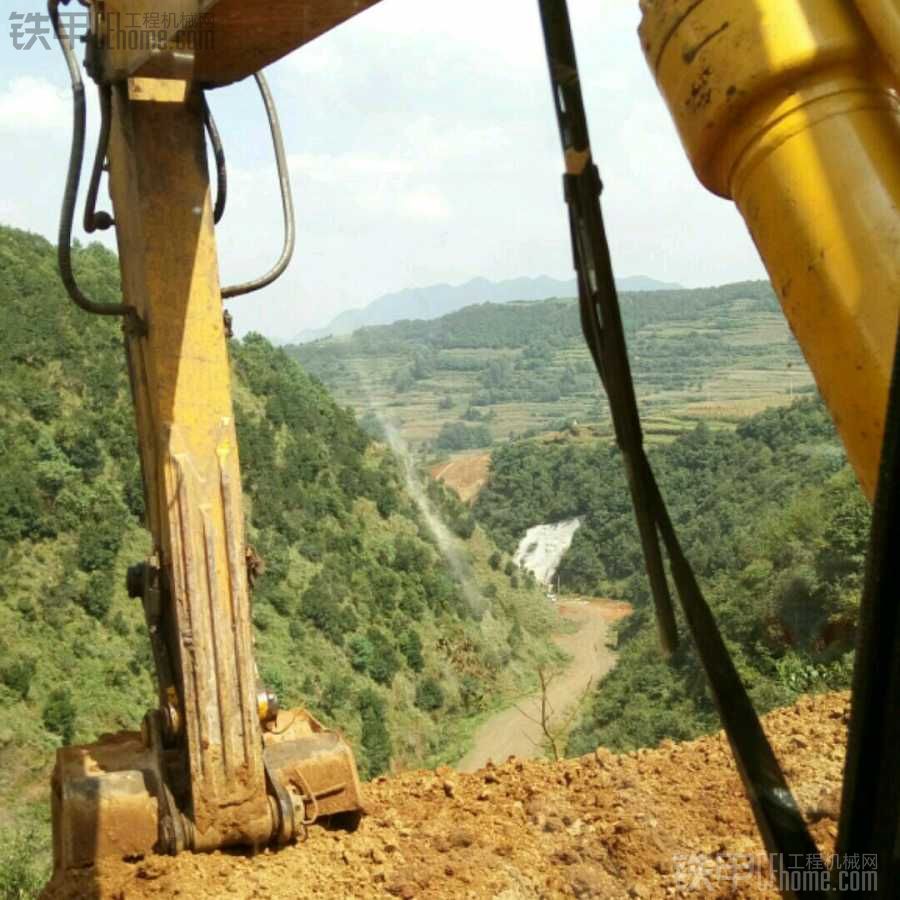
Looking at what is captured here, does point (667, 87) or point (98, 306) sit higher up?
point (98, 306)

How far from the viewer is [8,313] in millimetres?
33188

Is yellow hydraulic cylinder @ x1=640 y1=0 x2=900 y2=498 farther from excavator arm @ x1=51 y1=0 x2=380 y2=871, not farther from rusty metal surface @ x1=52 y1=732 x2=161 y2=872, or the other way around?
rusty metal surface @ x1=52 y1=732 x2=161 y2=872

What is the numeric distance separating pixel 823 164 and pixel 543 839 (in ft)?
11.5

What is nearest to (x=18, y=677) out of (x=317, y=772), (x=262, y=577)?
(x=262, y=577)

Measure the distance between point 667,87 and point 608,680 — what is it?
25.3 m

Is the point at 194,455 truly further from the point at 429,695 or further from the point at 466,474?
the point at 466,474

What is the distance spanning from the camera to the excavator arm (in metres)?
3.56

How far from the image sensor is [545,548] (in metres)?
50.8

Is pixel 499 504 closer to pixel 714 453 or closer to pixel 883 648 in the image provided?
pixel 714 453

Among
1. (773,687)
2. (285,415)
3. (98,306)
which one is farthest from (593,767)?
(285,415)

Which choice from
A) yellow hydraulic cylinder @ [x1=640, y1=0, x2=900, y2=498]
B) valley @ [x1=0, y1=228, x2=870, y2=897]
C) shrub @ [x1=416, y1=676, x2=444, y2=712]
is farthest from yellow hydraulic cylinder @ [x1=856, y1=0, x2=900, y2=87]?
shrub @ [x1=416, y1=676, x2=444, y2=712]

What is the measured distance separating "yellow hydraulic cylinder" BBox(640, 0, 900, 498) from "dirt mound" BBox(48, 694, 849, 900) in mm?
2835

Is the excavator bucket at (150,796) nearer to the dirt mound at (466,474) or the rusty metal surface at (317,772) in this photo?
the rusty metal surface at (317,772)

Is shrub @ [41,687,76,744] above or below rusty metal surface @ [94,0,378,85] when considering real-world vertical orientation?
below
